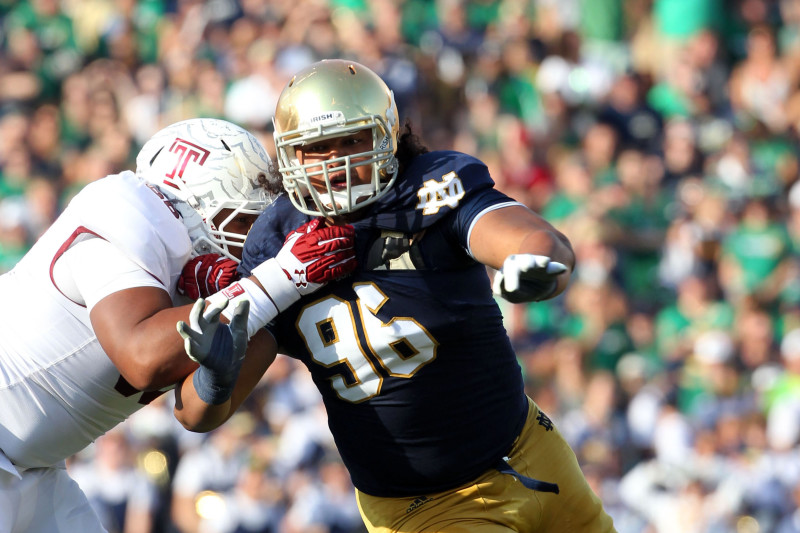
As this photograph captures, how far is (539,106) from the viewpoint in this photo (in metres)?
8.55

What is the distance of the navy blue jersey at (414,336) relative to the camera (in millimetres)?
3018

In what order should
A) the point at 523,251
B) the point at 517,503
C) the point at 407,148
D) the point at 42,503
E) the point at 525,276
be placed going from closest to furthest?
the point at 525,276
the point at 523,251
the point at 517,503
the point at 407,148
the point at 42,503

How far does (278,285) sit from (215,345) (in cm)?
32

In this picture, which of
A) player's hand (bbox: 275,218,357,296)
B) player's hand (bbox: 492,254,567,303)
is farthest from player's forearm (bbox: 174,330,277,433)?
player's hand (bbox: 492,254,567,303)

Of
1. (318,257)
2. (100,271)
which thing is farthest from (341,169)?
(100,271)

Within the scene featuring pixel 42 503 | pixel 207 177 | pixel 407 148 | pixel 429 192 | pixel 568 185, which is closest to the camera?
pixel 429 192

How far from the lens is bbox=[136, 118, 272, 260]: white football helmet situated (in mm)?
3527

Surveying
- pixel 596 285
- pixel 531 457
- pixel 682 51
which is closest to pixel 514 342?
pixel 596 285

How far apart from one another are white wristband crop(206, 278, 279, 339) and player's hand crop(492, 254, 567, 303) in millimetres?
743

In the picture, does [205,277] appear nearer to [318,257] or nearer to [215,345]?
[318,257]

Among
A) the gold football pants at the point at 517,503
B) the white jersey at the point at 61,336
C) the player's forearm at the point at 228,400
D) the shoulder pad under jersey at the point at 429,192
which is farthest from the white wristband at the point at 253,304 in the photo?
the gold football pants at the point at 517,503

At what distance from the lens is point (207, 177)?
355cm

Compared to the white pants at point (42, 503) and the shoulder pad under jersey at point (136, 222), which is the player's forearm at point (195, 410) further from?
the white pants at point (42, 503)

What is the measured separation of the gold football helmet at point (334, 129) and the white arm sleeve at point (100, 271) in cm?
48
